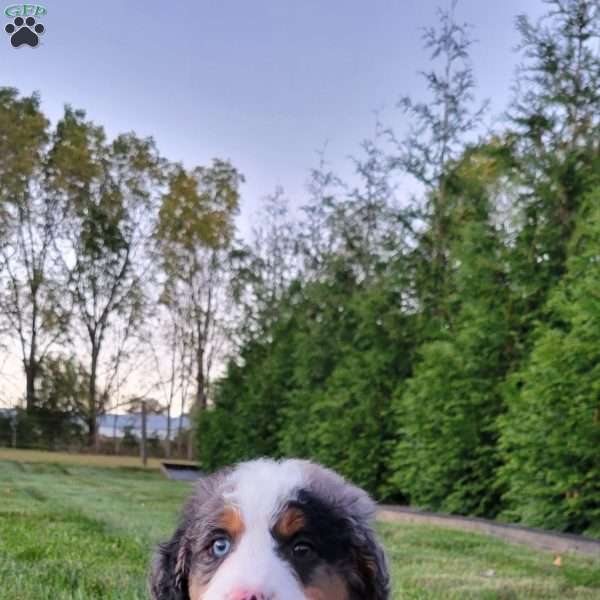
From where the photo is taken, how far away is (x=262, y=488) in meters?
3.11

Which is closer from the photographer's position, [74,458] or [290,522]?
[290,522]

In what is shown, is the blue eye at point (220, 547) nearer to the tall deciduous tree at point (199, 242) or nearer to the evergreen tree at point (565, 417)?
the evergreen tree at point (565, 417)

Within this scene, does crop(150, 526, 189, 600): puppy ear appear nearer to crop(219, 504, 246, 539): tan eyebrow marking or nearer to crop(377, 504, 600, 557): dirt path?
crop(219, 504, 246, 539): tan eyebrow marking

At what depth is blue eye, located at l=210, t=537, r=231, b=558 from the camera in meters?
2.99

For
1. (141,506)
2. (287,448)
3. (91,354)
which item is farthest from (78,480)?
(91,354)

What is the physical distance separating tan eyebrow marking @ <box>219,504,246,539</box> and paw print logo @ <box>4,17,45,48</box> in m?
6.26


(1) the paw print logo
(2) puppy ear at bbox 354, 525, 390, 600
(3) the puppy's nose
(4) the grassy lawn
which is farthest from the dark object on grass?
(3) the puppy's nose

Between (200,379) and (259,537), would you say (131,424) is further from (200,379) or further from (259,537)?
(259,537)

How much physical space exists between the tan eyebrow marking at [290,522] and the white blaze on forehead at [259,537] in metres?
0.03

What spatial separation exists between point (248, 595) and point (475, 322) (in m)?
9.82

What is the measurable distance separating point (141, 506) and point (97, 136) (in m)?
16.6

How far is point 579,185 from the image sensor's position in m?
11.8

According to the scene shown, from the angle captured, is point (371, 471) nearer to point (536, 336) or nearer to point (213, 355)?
point (536, 336)

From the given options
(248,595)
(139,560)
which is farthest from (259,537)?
(139,560)
